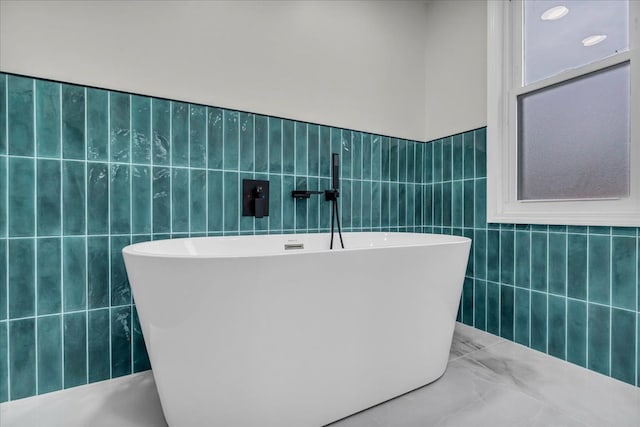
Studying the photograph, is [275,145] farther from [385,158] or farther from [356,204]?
[385,158]

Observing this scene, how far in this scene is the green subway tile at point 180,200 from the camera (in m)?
1.50

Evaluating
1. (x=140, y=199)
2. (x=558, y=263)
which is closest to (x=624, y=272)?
(x=558, y=263)

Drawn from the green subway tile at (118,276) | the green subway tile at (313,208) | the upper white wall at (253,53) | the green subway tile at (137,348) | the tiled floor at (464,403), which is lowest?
the tiled floor at (464,403)

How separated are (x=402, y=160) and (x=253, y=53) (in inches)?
47.0

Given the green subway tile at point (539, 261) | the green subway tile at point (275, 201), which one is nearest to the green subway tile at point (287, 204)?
the green subway tile at point (275, 201)

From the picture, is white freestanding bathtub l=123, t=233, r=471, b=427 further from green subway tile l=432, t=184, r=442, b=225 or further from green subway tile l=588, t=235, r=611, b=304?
green subway tile l=432, t=184, r=442, b=225

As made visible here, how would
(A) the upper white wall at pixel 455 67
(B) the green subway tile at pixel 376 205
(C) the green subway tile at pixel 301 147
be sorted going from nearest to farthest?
(C) the green subway tile at pixel 301 147 < (A) the upper white wall at pixel 455 67 < (B) the green subway tile at pixel 376 205

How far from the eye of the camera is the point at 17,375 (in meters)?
1.23

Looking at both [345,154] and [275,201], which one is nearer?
[275,201]

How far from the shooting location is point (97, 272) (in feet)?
4.43

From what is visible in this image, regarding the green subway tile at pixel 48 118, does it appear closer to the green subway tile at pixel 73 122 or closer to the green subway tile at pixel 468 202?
the green subway tile at pixel 73 122

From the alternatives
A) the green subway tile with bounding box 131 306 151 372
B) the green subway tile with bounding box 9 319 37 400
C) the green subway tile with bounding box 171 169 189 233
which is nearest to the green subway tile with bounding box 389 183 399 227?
the green subway tile with bounding box 171 169 189 233

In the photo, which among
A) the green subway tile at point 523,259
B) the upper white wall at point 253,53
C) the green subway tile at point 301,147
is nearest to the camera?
the upper white wall at point 253,53

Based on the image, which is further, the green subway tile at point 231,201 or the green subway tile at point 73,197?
the green subway tile at point 231,201
